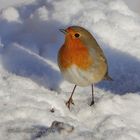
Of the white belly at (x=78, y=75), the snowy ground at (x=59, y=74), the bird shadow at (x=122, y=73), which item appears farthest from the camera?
the bird shadow at (x=122, y=73)

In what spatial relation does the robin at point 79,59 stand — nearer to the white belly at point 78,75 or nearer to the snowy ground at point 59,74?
the white belly at point 78,75

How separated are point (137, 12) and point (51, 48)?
61.0 inches

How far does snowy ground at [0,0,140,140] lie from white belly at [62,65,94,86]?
23cm

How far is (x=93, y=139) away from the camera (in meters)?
4.23

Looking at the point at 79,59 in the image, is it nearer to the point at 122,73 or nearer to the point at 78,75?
the point at 78,75

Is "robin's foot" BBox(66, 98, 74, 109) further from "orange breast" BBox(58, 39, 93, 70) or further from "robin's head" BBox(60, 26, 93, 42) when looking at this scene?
"robin's head" BBox(60, 26, 93, 42)

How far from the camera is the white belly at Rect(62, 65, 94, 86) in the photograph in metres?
4.96

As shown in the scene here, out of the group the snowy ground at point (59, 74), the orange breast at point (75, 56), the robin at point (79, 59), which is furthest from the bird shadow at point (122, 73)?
the orange breast at point (75, 56)

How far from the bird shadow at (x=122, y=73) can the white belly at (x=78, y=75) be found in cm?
53

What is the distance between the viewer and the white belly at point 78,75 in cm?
496

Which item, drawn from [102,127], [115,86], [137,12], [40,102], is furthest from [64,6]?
[102,127]

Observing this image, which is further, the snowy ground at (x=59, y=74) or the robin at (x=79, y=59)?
the robin at (x=79, y=59)

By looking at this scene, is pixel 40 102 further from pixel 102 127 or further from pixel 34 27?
pixel 34 27

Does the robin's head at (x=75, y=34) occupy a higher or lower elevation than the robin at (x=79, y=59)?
higher
